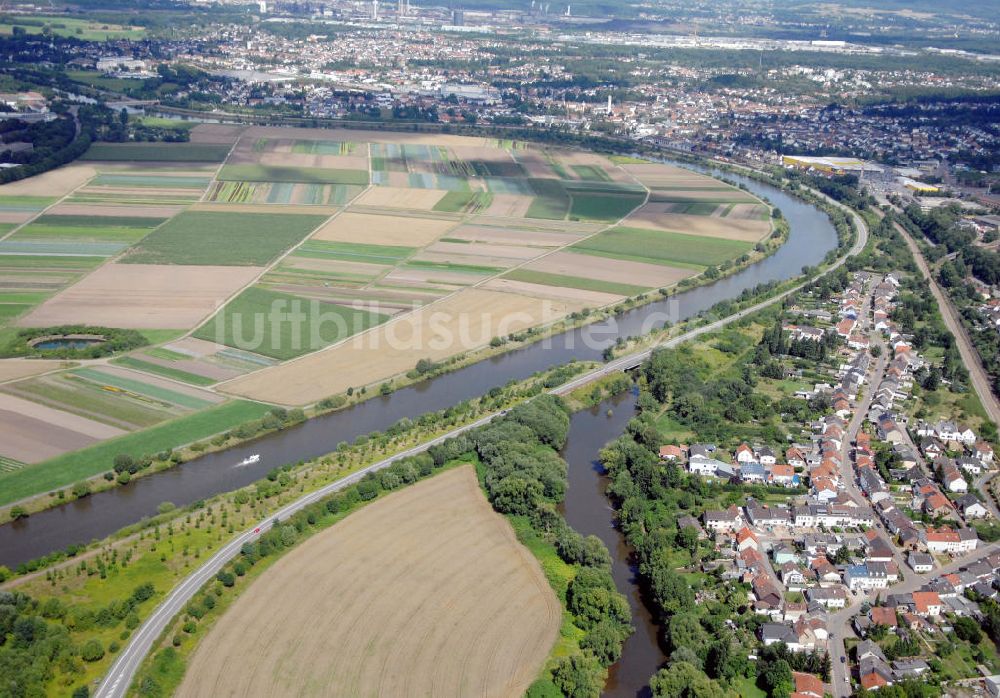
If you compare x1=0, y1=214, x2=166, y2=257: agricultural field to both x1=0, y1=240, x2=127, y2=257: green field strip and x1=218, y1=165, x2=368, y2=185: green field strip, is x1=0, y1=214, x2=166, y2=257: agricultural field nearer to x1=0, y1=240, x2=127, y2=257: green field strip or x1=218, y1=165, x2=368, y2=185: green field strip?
x1=0, y1=240, x2=127, y2=257: green field strip

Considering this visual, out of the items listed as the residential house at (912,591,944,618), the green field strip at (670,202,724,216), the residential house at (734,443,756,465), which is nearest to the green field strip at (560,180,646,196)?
the green field strip at (670,202,724,216)

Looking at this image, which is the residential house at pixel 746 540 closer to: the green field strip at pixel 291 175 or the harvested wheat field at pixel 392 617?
the harvested wheat field at pixel 392 617

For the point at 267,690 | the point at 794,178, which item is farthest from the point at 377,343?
the point at 794,178

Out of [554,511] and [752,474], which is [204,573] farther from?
[752,474]

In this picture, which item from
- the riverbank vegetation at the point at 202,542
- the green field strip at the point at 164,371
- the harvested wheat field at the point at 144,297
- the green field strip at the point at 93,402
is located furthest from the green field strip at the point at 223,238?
the riverbank vegetation at the point at 202,542

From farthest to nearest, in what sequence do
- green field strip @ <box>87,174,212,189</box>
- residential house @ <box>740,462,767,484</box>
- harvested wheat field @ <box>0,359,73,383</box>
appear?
green field strip @ <box>87,174,212,189</box>
harvested wheat field @ <box>0,359,73,383</box>
residential house @ <box>740,462,767,484</box>

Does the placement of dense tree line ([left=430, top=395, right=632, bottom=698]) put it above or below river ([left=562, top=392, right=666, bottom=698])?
above

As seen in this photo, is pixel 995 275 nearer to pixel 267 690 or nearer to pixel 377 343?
pixel 377 343
